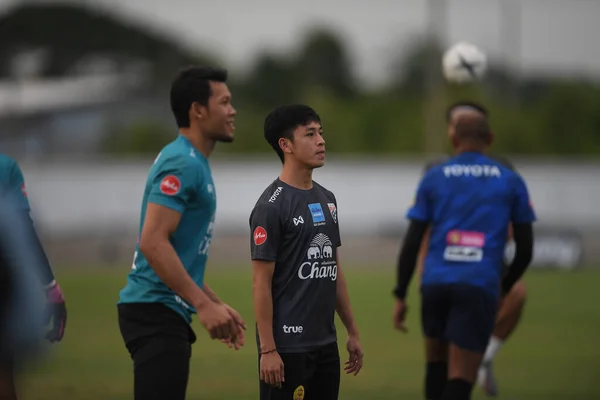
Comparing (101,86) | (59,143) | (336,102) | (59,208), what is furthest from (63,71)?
(59,208)

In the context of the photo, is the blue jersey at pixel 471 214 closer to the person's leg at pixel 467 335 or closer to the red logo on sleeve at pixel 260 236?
the person's leg at pixel 467 335

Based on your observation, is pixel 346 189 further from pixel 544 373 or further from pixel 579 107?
pixel 544 373

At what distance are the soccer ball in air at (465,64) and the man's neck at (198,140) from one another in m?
4.16

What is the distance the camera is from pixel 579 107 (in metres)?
46.6

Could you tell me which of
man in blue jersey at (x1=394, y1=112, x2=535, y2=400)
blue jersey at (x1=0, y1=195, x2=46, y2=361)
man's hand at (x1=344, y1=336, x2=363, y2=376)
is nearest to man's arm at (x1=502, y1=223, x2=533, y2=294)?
man in blue jersey at (x1=394, y1=112, x2=535, y2=400)

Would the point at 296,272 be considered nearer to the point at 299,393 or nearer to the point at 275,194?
the point at 275,194

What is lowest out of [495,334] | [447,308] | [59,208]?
[59,208]

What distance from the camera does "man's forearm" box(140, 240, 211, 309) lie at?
561cm

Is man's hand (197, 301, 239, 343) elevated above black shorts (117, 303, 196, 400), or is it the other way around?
man's hand (197, 301, 239, 343)

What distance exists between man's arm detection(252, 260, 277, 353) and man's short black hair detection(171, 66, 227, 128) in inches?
46.4

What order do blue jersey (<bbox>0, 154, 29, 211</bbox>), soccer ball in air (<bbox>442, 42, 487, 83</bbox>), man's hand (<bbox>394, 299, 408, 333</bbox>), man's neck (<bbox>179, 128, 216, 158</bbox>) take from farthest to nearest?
→ soccer ball in air (<bbox>442, 42, 487, 83</bbox>), man's hand (<bbox>394, 299, 408, 333</bbox>), man's neck (<bbox>179, 128, 216, 158</bbox>), blue jersey (<bbox>0, 154, 29, 211</bbox>)

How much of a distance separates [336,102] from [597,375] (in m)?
41.1

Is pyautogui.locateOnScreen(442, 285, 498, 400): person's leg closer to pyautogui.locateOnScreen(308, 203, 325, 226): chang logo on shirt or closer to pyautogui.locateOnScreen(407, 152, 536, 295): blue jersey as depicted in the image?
pyautogui.locateOnScreen(407, 152, 536, 295): blue jersey

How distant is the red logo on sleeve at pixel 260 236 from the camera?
5746mm
